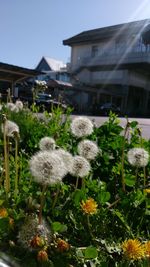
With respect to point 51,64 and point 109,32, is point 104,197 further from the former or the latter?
point 51,64

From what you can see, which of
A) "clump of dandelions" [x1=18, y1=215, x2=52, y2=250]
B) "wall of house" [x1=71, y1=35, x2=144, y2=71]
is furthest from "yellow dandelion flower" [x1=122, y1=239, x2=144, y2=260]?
"wall of house" [x1=71, y1=35, x2=144, y2=71]

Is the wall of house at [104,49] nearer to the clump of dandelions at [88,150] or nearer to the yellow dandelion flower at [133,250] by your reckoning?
the clump of dandelions at [88,150]

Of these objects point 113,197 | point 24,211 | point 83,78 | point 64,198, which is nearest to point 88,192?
point 64,198

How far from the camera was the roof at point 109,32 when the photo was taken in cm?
4306

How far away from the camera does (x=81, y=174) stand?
1606 millimetres

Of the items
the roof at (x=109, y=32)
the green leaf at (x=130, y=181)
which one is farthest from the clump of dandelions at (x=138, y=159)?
the roof at (x=109, y=32)

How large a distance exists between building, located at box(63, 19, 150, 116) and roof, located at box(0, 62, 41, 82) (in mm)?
18688

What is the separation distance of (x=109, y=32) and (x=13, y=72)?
85.7ft

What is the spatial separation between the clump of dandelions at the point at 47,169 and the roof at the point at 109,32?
142 ft

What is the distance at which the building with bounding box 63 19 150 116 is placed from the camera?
42219 mm

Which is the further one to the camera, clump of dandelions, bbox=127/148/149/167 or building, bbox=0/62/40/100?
building, bbox=0/62/40/100

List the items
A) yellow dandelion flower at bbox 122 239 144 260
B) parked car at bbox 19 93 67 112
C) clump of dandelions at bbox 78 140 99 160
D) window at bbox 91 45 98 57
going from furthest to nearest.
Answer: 1. window at bbox 91 45 98 57
2. parked car at bbox 19 93 67 112
3. clump of dandelions at bbox 78 140 99 160
4. yellow dandelion flower at bbox 122 239 144 260

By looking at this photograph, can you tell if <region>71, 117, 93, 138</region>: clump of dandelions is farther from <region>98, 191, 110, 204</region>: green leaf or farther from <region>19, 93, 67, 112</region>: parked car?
<region>19, 93, 67, 112</region>: parked car

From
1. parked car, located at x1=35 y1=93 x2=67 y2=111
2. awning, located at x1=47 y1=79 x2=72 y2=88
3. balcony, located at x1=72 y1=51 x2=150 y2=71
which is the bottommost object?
parked car, located at x1=35 y1=93 x2=67 y2=111
